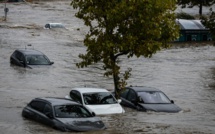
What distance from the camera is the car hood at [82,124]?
18.6 meters

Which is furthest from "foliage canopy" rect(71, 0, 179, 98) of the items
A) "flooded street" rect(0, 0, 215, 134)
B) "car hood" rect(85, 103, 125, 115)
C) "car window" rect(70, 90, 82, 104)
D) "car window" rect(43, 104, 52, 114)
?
"car window" rect(43, 104, 52, 114)

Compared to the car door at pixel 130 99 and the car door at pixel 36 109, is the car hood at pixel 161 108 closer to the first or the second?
the car door at pixel 130 99

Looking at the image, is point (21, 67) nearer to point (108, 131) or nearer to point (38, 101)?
point (38, 101)

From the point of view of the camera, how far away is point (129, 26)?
24484mm

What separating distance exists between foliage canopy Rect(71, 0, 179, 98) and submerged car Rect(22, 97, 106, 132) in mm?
4833

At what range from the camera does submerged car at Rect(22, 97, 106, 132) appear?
18.8m

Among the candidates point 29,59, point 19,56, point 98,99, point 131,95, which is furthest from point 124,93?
point 19,56

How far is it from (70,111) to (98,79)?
57.7 ft

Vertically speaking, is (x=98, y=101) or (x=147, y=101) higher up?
(x=98, y=101)

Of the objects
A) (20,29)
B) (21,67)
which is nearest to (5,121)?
(21,67)

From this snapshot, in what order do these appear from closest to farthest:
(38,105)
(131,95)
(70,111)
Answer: (70,111) < (38,105) < (131,95)

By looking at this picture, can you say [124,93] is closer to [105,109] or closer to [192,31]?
[105,109]

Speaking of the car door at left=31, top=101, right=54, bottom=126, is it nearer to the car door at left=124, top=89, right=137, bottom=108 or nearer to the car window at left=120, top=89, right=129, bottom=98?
the car door at left=124, top=89, right=137, bottom=108

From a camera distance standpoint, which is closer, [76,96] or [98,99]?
[98,99]
